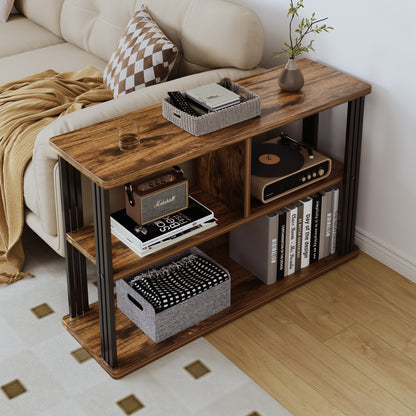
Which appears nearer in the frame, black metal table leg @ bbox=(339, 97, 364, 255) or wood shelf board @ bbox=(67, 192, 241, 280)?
wood shelf board @ bbox=(67, 192, 241, 280)

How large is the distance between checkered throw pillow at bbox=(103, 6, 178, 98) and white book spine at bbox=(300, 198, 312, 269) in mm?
728

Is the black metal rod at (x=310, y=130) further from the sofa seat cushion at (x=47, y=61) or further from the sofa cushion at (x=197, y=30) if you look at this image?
the sofa seat cushion at (x=47, y=61)

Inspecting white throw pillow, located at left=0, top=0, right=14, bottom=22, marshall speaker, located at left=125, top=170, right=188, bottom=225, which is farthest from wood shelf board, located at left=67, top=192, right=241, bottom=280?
white throw pillow, located at left=0, top=0, right=14, bottom=22

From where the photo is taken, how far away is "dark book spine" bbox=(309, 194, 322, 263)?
2.44m

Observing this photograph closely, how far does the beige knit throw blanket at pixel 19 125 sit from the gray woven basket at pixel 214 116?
528 mm

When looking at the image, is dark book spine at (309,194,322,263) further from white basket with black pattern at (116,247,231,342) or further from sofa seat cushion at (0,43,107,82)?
sofa seat cushion at (0,43,107,82)

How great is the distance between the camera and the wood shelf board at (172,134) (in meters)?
1.86

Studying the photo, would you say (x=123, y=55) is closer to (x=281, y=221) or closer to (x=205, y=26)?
(x=205, y=26)

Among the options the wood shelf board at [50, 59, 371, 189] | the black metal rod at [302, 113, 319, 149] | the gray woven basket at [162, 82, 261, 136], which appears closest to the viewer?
the wood shelf board at [50, 59, 371, 189]

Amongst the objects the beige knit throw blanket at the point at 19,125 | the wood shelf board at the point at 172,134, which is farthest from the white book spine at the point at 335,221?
the beige knit throw blanket at the point at 19,125

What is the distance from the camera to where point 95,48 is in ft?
10.1

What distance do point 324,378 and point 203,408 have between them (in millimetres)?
391

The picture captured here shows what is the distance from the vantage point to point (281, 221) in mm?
2355

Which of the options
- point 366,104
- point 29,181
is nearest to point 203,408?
point 29,181
